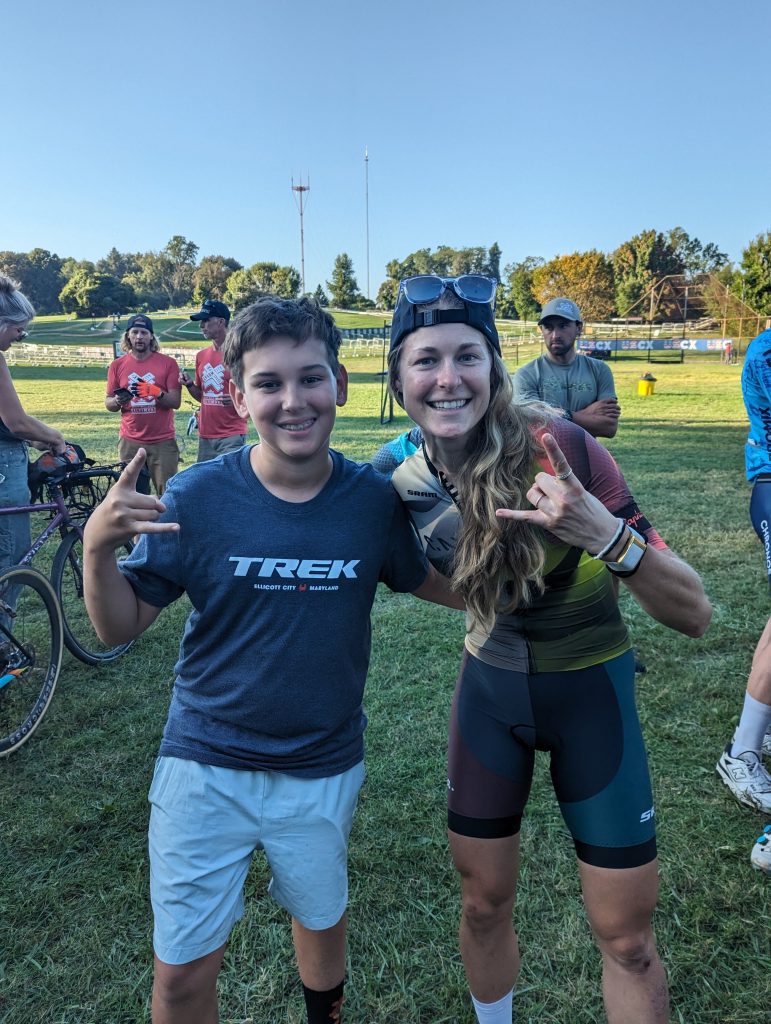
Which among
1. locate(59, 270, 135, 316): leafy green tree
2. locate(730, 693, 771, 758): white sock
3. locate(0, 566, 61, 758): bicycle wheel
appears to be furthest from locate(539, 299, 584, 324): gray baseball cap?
locate(59, 270, 135, 316): leafy green tree

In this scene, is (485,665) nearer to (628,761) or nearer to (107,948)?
(628,761)

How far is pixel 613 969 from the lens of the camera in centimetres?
187

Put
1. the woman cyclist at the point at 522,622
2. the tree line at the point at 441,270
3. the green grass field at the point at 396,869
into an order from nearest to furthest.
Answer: the woman cyclist at the point at 522,622 < the green grass field at the point at 396,869 < the tree line at the point at 441,270

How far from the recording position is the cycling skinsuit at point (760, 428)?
145 inches

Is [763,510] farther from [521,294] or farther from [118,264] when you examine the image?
[118,264]

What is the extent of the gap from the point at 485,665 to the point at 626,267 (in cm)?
9974

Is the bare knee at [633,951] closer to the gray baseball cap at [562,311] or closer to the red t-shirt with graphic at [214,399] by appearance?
the gray baseball cap at [562,311]

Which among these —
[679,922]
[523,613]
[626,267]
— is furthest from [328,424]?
[626,267]

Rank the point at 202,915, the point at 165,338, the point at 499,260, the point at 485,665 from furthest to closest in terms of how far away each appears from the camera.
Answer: the point at 499,260, the point at 165,338, the point at 485,665, the point at 202,915

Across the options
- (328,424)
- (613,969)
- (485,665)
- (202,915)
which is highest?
(328,424)

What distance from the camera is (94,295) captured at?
9056 centimetres

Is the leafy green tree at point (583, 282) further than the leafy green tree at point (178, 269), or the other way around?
the leafy green tree at point (178, 269)

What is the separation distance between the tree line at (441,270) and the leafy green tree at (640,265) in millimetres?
129

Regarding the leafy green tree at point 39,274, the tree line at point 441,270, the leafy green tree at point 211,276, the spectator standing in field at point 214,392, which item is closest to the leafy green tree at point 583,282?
the tree line at point 441,270
